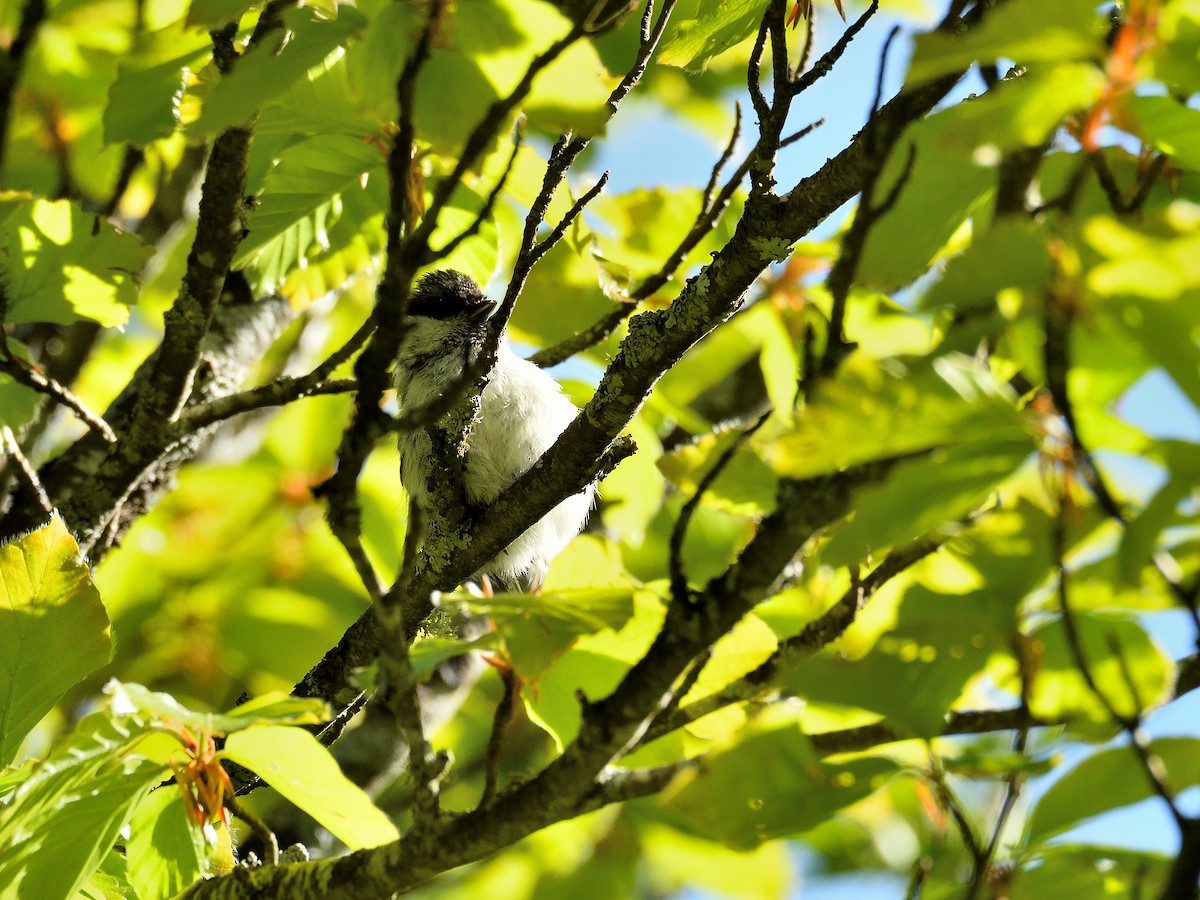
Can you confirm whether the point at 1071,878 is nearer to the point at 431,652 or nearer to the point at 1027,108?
the point at 431,652

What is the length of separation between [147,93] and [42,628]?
969 mm

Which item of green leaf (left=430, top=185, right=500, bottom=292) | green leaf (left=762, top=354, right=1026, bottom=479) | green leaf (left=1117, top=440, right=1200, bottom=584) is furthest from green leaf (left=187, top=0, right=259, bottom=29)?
green leaf (left=1117, top=440, right=1200, bottom=584)

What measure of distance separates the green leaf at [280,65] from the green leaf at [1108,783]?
1169mm

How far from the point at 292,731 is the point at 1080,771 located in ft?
3.25

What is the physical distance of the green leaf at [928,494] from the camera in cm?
102

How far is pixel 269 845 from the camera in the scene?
205cm

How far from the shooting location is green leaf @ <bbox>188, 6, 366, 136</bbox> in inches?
48.0

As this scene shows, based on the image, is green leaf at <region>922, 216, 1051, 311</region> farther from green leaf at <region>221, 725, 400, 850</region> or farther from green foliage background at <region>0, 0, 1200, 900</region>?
green leaf at <region>221, 725, 400, 850</region>

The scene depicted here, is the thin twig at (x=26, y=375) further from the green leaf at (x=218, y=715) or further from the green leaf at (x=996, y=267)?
the green leaf at (x=996, y=267)

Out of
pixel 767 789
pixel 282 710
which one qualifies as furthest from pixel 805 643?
pixel 282 710

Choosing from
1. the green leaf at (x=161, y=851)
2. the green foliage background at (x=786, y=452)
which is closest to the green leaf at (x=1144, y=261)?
the green foliage background at (x=786, y=452)

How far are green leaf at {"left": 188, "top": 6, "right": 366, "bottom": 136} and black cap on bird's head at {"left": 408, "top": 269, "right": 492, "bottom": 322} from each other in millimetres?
2328

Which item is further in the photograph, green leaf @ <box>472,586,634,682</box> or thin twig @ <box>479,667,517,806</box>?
thin twig @ <box>479,667,517,806</box>

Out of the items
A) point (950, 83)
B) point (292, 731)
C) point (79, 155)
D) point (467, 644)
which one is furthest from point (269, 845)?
point (79, 155)
